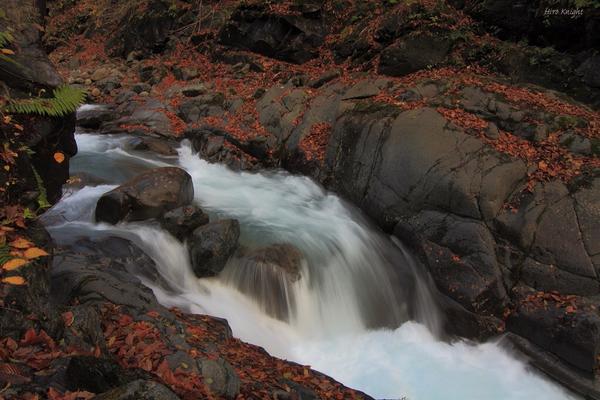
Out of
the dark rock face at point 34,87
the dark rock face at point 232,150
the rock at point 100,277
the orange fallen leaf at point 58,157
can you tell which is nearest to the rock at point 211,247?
the rock at point 100,277

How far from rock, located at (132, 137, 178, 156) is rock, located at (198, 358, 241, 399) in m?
9.44

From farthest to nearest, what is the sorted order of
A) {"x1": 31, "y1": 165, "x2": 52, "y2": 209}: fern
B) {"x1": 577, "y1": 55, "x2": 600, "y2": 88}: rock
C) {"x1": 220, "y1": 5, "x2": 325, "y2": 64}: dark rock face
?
{"x1": 220, "y1": 5, "x2": 325, "y2": 64}: dark rock face → {"x1": 577, "y1": 55, "x2": 600, "y2": 88}: rock → {"x1": 31, "y1": 165, "x2": 52, "y2": 209}: fern

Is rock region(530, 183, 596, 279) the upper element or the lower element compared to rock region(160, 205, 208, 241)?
upper

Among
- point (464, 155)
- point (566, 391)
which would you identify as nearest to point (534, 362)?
point (566, 391)

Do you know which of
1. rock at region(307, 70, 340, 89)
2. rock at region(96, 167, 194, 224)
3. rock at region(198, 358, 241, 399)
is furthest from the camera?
rock at region(307, 70, 340, 89)

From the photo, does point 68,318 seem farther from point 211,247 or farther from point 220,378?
point 211,247

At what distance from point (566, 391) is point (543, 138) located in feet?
15.9

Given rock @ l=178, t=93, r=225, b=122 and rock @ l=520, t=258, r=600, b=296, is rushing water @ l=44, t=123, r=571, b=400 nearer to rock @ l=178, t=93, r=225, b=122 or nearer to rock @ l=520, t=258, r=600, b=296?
rock @ l=520, t=258, r=600, b=296

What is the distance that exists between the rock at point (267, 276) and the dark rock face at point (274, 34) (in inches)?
393

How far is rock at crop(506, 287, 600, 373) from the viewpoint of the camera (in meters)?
6.72

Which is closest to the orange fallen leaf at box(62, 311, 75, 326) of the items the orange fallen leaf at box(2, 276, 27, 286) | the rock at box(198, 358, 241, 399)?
the orange fallen leaf at box(2, 276, 27, 286)

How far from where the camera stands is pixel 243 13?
662 inches

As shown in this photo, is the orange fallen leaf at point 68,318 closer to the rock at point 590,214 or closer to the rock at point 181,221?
the rock at point 181,221

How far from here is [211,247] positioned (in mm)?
7574
